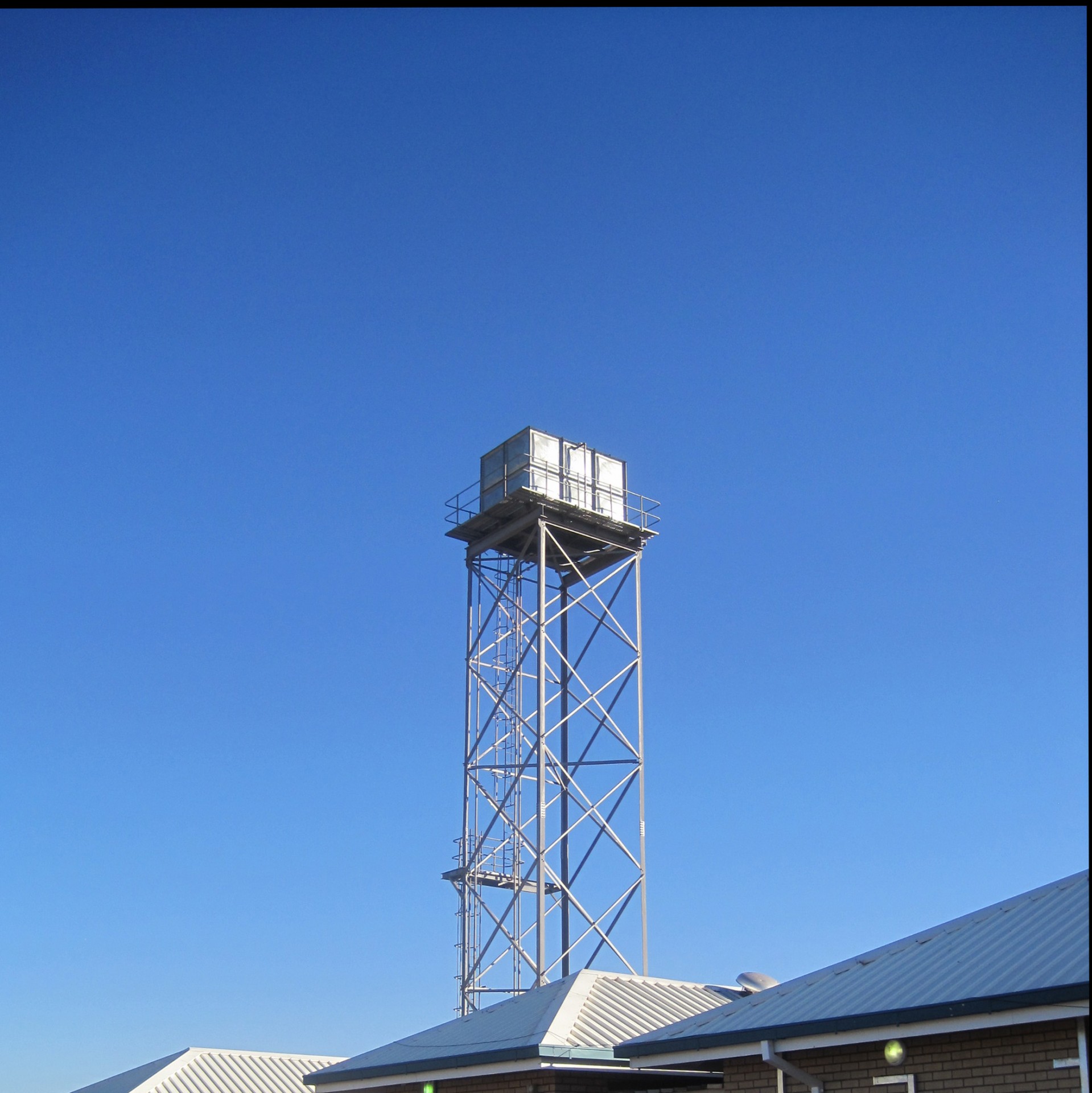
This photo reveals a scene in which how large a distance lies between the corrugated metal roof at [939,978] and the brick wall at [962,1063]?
461 mm

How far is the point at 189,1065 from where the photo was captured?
101 ft

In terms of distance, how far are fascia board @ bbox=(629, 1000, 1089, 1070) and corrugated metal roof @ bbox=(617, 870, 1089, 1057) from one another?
0.09 meters

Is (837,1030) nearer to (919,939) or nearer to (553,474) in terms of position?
(919,939)

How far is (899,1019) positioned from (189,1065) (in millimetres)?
21923

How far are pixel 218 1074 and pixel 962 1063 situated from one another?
2164 cm

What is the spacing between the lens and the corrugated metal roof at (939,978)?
12867 mm

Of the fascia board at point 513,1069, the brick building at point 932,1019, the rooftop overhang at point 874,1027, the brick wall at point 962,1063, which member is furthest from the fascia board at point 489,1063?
the brick wall at point 962,1063

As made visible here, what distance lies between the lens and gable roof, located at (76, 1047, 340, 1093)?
97.7ft

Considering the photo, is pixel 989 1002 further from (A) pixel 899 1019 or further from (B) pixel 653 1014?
(B) pixel 653 1014

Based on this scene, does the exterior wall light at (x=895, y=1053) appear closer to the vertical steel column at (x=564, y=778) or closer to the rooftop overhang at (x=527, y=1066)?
the rooftop overhang at (x=527, y=1066)

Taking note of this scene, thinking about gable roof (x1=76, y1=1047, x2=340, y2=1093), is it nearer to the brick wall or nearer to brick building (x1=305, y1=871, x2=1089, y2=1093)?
brick building (x1=305, y1=871, x2=1089, y2=1093)

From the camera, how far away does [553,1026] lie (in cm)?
1869

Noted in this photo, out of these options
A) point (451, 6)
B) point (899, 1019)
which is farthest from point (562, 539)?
point (451, 6)

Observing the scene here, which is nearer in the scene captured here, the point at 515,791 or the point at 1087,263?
the point at 1087,263
